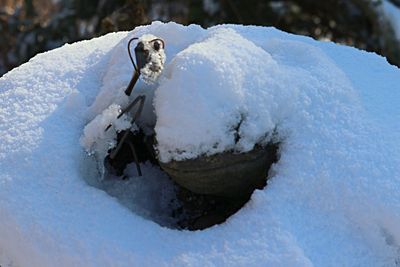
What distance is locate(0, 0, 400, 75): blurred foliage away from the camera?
3.22 metres

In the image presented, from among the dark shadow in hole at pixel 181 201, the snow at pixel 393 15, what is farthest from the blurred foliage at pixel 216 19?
the dark shadow in hole at pixel 181 201

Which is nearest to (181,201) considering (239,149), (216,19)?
(239,149)

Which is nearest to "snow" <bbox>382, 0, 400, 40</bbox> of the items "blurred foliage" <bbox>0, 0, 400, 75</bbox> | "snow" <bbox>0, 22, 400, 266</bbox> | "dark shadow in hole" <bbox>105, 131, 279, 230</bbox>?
"blurred foliage" <bbox>0, 0, 400, 75</bbox>

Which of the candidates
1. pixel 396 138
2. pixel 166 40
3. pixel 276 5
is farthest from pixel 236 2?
pixel 396 138

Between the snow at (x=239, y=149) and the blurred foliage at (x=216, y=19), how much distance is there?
2101mm

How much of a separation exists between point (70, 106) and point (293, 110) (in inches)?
15.6

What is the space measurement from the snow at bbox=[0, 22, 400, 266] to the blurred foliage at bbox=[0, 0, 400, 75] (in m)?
2.10

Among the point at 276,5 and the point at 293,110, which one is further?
the point at 276,5

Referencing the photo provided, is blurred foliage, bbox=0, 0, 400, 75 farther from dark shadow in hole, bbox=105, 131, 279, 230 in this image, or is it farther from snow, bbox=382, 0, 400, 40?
dark shadow in hole, bbox=105, 131, 279, 230

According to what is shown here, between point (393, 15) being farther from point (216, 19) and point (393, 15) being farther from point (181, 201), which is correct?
point (181, 201)

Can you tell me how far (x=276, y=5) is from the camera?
3.49 metres

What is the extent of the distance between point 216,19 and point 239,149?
94.1 inches

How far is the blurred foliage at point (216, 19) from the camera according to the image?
127 inches

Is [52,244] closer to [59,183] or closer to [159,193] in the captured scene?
[59,183]
